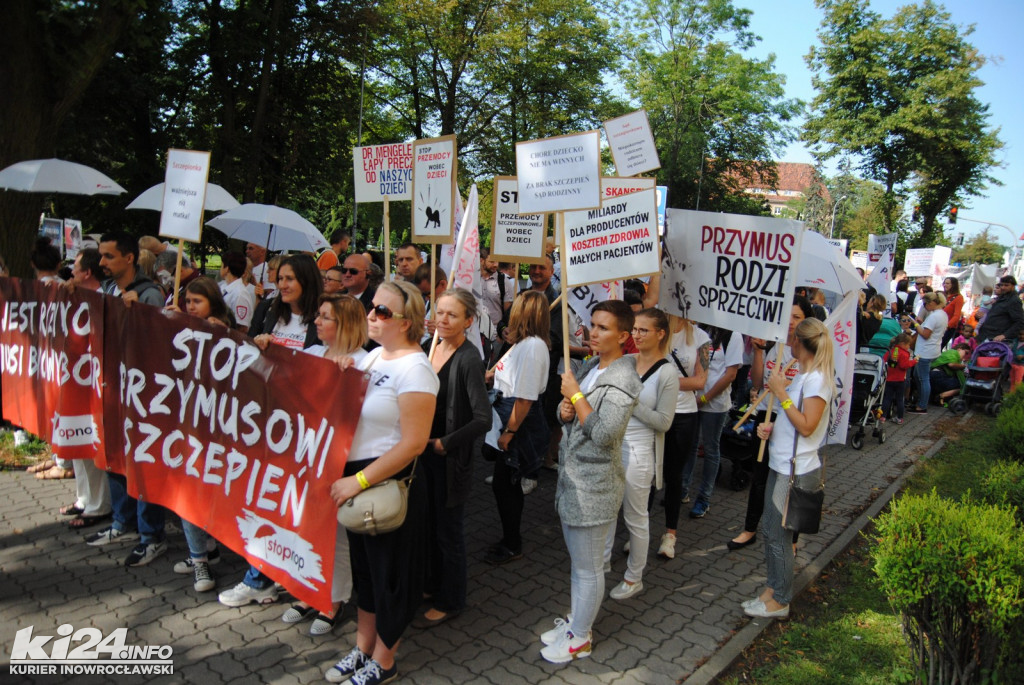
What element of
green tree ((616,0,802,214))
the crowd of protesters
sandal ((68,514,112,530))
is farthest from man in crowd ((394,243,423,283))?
green tree ((616,0,802,214))

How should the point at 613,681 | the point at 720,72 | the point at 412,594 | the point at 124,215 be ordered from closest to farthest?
the point at 412,594
the point at 613,681
the point at 124,215
the point at 720,72

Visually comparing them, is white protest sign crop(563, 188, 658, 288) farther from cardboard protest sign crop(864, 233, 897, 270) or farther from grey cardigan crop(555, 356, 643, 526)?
cardboard protest sign crop(864, 233, 897, 270)

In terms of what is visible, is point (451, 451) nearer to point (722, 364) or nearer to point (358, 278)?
point (358, 278)

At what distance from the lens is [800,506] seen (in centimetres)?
419

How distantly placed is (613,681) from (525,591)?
1091 millimetres

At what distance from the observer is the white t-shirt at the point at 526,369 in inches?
187

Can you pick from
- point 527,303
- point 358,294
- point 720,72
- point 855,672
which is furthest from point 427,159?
point 720,72

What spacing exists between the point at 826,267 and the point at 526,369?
3.06 metres

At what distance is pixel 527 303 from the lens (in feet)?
16.1

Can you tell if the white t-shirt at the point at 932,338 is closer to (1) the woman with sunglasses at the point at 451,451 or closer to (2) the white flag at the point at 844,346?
(2) the white flag at the point at 844,346

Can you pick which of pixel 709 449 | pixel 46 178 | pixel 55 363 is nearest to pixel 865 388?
pixel 709 449

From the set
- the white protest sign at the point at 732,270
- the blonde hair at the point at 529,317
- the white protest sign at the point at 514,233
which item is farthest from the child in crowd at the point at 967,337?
the blonde hair at the point at 529,317

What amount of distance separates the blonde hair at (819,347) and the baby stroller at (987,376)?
9.22 meters

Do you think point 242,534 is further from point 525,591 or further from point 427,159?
point 427,159
